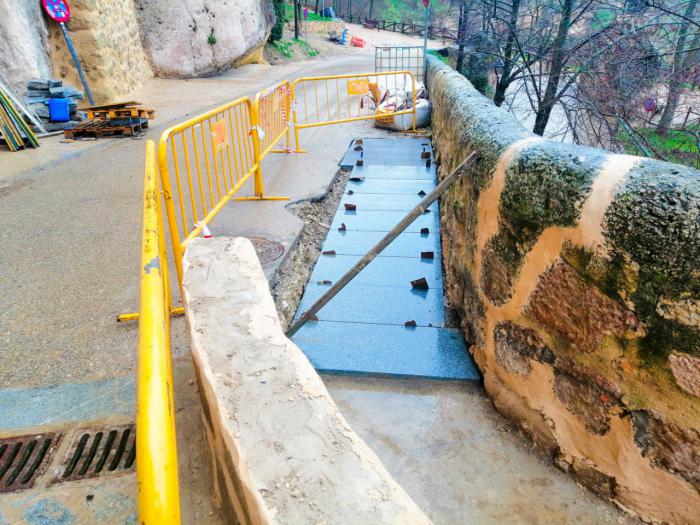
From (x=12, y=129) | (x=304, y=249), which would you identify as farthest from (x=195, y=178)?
(x=12, y=129)

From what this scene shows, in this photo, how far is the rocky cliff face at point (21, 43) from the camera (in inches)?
370

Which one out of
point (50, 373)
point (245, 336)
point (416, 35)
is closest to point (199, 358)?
point (245, 336)

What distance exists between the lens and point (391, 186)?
21.6 ft

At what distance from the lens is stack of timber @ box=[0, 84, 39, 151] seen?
24.9 feet

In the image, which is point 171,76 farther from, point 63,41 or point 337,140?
point 337,140

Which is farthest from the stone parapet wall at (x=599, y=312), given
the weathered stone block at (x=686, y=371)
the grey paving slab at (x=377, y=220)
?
the grey paving slab at (x=377, y=220)

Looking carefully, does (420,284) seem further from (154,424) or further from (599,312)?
(154,424)

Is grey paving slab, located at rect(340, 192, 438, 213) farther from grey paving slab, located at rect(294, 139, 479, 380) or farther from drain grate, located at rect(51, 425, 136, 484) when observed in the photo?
drain grate, located at rect(51, 425, 136, 484)

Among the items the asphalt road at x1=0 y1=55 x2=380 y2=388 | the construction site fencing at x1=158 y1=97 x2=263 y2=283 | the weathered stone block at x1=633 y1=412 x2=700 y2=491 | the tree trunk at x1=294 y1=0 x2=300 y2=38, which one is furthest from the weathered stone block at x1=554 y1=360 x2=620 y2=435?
the tree trunk at x1=294 y1=0 x2=300 y2=38

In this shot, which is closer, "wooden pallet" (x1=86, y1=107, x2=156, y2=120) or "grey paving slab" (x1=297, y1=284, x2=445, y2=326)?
"grey paving slab" (x1=297, y1=284, x2=445, y2=326)

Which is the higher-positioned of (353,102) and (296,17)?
(296,17)

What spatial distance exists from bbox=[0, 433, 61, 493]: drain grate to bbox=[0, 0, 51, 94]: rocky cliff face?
915 cm

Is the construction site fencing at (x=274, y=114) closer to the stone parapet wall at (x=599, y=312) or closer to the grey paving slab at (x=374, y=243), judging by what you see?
the grey paving slab at (x=374, y=243)

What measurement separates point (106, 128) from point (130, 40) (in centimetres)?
739
